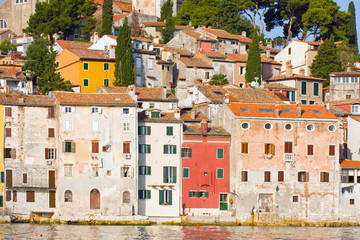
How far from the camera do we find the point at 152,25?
9938 centimetres

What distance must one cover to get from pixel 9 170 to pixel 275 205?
1860 cm

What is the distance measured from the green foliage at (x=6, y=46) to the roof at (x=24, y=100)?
1316 inches

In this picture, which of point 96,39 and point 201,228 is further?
point 96,39

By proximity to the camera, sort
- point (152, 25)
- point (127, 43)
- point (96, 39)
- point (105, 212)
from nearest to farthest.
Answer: point (105, 212)
point (127, 43)
point (96, 39)
point (152, 25)

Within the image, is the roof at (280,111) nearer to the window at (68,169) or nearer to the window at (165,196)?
the window at (165,196)

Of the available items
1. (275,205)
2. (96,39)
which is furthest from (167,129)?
(96,39)

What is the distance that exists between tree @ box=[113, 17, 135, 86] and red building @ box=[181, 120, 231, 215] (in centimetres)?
1449

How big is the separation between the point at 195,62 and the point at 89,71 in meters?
11.9

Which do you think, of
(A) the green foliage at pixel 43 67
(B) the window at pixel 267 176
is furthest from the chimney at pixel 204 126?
(A) the green foliage at pixel 43 67

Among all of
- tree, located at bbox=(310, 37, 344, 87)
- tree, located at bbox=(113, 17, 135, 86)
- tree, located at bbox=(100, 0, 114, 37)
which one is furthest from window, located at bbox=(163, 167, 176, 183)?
tree, located at bbox=(100, 0, 114, 37)

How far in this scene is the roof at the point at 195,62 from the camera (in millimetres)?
83625

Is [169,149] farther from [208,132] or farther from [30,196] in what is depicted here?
[30,196]

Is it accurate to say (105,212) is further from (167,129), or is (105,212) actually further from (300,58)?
(300,58)

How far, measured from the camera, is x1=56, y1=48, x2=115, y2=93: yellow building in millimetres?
77500
